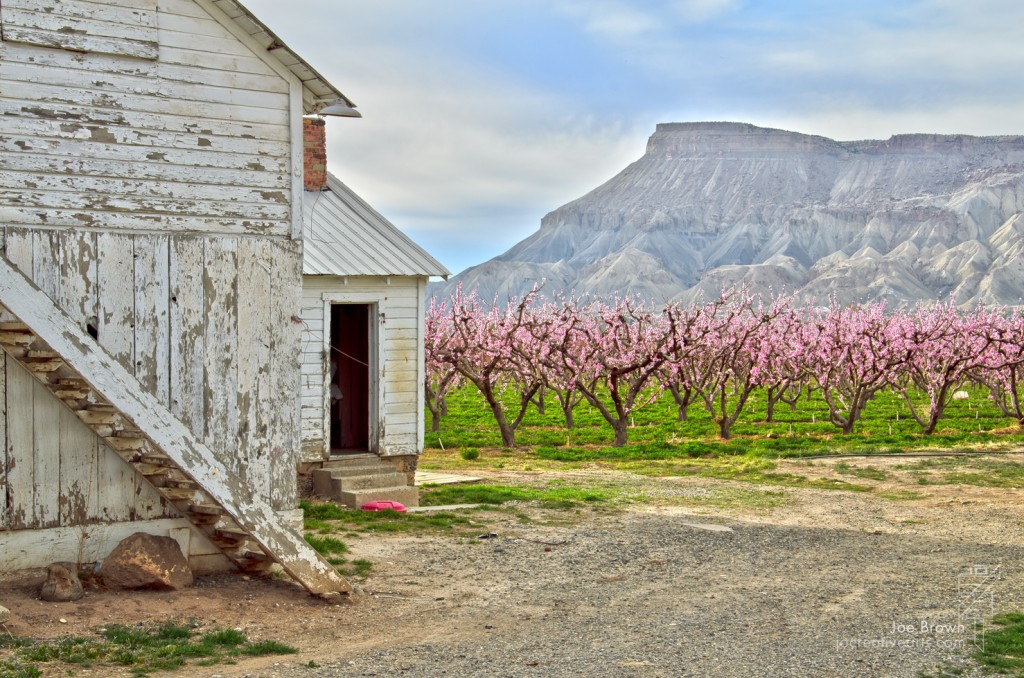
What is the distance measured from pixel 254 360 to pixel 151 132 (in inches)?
82.9

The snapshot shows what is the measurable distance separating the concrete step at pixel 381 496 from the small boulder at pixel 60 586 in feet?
17.9

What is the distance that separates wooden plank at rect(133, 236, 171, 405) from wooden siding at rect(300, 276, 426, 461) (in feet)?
17.9

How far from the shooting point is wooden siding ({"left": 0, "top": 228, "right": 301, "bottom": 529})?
27.5ft

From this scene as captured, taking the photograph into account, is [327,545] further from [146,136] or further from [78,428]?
[146,136]

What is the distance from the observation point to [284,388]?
9.45 metres

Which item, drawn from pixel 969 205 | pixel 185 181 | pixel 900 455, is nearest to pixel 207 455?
pixel 185 181

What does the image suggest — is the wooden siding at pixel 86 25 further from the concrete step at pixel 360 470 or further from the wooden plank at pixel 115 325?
the concrete step at pixel 360 470

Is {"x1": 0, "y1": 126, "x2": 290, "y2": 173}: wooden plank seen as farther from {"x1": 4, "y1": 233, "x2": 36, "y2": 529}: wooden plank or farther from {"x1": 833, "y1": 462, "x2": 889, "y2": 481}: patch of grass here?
{"x1": 833, "y1": 462, "x2": 889, "y2": 481}: patch of grass

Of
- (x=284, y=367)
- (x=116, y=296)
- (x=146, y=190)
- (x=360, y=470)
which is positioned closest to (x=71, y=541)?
(x=116, y=296)

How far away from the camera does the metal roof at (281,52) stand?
912cm

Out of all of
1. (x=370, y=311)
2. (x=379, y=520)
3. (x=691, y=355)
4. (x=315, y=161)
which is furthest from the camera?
(x=691, y=355)

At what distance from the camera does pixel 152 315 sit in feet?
29.1

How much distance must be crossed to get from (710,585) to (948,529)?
4505 millimetres

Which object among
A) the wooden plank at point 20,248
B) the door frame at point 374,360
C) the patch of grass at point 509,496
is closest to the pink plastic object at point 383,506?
the patch of grass at point 509,496
